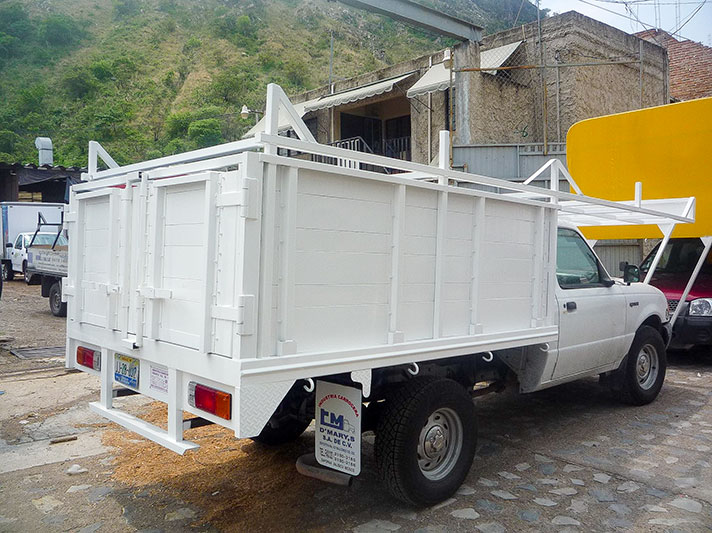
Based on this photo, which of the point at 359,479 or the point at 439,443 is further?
the point at 359,479

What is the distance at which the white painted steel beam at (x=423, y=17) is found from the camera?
10887 millimetres

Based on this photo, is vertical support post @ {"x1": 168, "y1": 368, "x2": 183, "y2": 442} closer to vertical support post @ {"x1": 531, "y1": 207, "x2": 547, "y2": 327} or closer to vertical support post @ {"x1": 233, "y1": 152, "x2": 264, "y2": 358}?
vertical support post @ {"x1": 233, "y1": 152, "x2": 264, "y2": 358}

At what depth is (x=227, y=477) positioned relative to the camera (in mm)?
4453

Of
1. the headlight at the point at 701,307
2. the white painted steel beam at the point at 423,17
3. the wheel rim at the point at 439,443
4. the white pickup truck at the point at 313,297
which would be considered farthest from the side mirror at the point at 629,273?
the white painted steel beam at the point at 423,17

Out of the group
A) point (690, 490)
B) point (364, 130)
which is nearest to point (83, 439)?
point (690, 490)

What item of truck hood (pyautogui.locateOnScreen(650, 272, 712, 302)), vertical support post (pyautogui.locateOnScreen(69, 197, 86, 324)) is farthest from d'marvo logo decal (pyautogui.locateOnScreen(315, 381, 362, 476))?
truck hood (pyautogui.locateOnScreen(650, 272, 712, 302))

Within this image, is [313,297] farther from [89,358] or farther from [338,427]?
[89,358]

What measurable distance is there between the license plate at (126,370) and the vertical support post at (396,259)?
5.20 ft

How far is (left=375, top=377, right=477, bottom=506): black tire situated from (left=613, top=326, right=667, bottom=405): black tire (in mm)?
2783

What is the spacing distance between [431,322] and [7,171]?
964 inches

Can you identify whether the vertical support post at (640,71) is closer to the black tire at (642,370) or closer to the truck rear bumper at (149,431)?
the black tire at (642,370)

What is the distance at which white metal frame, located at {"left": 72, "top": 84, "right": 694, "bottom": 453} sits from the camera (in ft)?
9.97

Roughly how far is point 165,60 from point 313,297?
63.6m

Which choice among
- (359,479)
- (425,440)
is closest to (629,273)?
(425,440)
